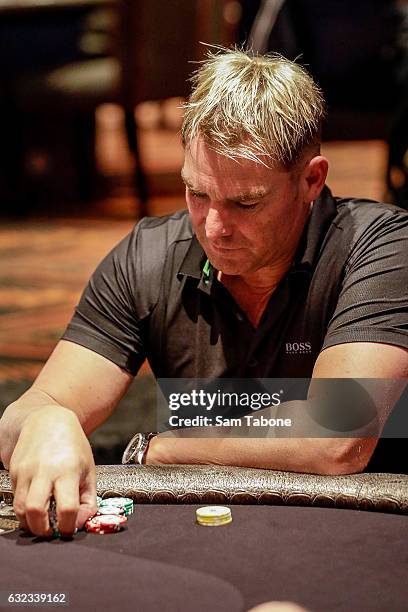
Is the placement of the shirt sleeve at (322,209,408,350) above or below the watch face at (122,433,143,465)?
above

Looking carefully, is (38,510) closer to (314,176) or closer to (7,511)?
(7,511)

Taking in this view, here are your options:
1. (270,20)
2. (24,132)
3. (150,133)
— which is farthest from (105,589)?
(150,133)

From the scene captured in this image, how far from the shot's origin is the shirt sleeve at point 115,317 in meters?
2.16

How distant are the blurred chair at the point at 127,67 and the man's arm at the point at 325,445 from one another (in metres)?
3.83

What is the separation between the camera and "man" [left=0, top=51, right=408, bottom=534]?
1889 millimetres

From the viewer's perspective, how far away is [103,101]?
19.0 feet

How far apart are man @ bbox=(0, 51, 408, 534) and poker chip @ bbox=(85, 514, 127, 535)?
173mm

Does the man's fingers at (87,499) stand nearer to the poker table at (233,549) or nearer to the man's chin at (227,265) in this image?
the poker table at (233,549)

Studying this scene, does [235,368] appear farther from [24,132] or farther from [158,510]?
[24,132]

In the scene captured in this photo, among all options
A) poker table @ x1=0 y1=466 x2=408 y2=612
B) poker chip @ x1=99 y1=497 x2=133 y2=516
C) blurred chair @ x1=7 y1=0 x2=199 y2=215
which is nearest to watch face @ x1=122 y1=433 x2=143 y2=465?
poker table @ x1=0 y1=466 x2=408 y2=612

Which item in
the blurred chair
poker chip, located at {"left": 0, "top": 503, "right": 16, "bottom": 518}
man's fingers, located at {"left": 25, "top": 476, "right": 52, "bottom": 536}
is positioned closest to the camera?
man's fingers, located at {"left": 25, "top": 476, "right": 52, "bottom": 536}

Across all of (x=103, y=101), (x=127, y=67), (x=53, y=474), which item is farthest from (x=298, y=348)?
(x=103, y=101)

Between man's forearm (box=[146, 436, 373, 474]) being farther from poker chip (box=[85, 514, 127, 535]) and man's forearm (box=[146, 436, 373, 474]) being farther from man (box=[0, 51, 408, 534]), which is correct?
poker chip (box=[85, 514, 127, 535])

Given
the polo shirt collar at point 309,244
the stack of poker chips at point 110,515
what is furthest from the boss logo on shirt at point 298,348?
the stack of poker chips at point 110,515
